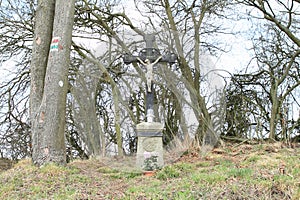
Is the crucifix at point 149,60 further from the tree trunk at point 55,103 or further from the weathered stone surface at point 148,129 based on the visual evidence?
the tree trunk at point 55,103

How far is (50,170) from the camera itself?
477 cm

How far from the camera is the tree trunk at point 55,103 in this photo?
5008 millimetres

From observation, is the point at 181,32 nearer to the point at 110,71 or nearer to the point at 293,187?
the point at 110,71

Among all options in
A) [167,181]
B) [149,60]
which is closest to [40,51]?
[149,60]

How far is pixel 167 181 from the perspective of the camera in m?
4.50

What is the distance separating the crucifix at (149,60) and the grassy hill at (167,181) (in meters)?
1.04

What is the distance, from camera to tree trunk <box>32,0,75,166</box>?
5.01 metres

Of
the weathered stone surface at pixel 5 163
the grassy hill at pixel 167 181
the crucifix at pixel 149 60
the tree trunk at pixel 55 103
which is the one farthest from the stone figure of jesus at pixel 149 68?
the weathered stone surface at pixel 5 163

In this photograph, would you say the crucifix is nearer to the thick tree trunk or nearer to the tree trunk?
the tree trunk

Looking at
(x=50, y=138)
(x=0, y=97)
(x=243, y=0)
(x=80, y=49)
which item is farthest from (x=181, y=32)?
(x=0, y=97)

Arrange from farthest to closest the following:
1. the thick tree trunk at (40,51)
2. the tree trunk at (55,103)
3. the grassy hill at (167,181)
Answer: the thick tree trunk at (40,51) → the tree trunk at (55,103) → the grassy hill at (167,181)

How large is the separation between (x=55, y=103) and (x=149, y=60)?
167 cm

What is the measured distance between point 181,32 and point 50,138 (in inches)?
148

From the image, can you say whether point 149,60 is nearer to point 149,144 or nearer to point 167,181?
point 149,144
